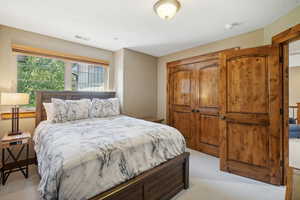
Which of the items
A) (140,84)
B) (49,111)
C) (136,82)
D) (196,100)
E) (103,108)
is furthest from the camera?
(140,84)

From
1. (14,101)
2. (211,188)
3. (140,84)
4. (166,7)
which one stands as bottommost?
(211,188)

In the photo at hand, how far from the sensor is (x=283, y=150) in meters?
2.14

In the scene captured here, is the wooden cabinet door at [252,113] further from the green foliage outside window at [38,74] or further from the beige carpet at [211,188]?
the green foliage outside window at [38,74]

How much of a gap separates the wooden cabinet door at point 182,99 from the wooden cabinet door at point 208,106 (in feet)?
0.64

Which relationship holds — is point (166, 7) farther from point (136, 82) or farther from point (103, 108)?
point (136, 82)

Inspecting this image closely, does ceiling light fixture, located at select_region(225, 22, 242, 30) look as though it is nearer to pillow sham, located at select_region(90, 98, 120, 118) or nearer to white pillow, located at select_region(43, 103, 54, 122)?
pillow sham, located at select_region(90, 98, 120, 118)

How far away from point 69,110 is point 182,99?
2629 millimetres

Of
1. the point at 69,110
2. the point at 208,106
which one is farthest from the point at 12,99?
the point at 208,106

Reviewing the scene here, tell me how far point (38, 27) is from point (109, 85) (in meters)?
1.90

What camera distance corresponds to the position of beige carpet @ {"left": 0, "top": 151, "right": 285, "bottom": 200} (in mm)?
1889

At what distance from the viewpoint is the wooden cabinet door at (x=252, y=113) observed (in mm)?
2139

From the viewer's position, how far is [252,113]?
7.57 feet

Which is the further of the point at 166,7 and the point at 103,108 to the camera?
the point at 103,108

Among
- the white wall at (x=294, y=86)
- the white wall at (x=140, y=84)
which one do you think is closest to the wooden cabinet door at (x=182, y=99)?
the white wall at (x=140, y=84)
